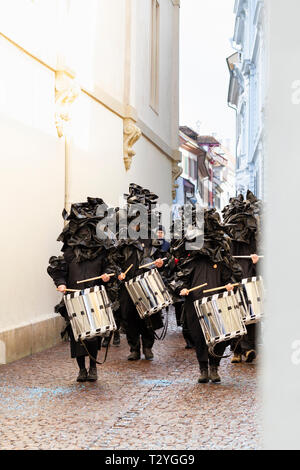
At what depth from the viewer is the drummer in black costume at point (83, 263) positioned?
7.80 meters

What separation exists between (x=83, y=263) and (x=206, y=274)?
1.36 m

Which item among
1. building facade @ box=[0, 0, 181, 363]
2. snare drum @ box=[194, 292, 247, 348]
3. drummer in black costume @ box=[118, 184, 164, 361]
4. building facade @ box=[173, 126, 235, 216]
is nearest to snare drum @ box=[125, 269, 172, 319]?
drummer in black costume @ box=[118, 184, 164, 361]

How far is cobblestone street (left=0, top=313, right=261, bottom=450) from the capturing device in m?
4.97

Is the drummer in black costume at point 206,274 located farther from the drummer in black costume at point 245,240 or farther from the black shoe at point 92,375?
the drummer in black costume at point 245,240

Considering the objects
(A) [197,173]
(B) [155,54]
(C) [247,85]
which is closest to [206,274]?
(B) [155,54]

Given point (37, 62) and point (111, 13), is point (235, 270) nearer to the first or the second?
point (37, 62)

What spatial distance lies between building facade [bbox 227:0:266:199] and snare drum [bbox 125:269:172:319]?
24.7 meters

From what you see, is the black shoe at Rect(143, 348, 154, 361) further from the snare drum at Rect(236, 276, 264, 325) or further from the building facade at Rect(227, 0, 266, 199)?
the building facade at Rect(227, 0, 266, 199)

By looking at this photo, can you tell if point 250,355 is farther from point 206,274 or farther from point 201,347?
point 206,274

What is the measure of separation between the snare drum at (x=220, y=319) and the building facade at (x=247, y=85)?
1029 inches

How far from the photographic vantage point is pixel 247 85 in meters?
44.5

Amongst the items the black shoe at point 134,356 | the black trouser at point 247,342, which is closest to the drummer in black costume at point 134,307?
the black shoe at point 134,356

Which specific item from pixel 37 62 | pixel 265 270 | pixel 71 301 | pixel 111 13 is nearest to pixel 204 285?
pixel 71 301

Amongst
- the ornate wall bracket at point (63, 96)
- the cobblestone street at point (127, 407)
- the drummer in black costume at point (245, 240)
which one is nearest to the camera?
the cobblestone street at point (127, 407)
